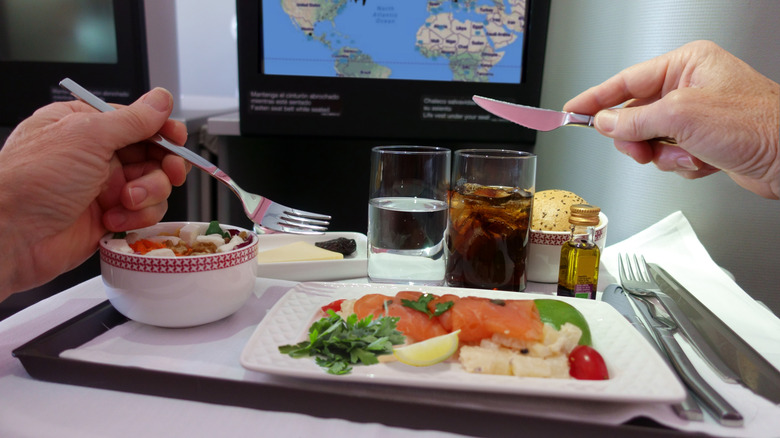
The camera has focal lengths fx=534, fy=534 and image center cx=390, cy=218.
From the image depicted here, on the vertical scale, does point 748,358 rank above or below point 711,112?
below

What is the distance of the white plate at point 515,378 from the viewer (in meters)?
0.60

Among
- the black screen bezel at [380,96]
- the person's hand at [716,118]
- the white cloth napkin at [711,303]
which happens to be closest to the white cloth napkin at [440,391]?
the white cloth napkin at [711,303]

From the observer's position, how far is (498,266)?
1003 millimetres

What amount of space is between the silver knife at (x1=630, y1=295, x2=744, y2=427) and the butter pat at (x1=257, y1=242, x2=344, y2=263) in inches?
22.6

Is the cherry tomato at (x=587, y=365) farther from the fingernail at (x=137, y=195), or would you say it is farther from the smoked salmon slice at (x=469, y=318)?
the fingernail at (x=137, y=195)

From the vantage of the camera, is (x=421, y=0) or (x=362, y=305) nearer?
(x=362, y=305)

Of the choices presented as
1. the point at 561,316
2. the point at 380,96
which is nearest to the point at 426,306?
the point at 561,316

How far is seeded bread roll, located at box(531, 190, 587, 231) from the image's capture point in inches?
43.4

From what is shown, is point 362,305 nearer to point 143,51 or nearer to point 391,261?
point 391,261

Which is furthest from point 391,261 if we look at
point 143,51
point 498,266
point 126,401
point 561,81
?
point 143,51

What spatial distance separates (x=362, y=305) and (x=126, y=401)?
13.0 inches

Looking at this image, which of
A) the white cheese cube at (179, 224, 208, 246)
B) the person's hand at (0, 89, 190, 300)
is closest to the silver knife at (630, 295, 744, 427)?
the white cheese cube at (179, 224, 208, 246)

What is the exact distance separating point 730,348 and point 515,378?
0.38 metres

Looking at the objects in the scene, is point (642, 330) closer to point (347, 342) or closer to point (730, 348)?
point (730, 348)
